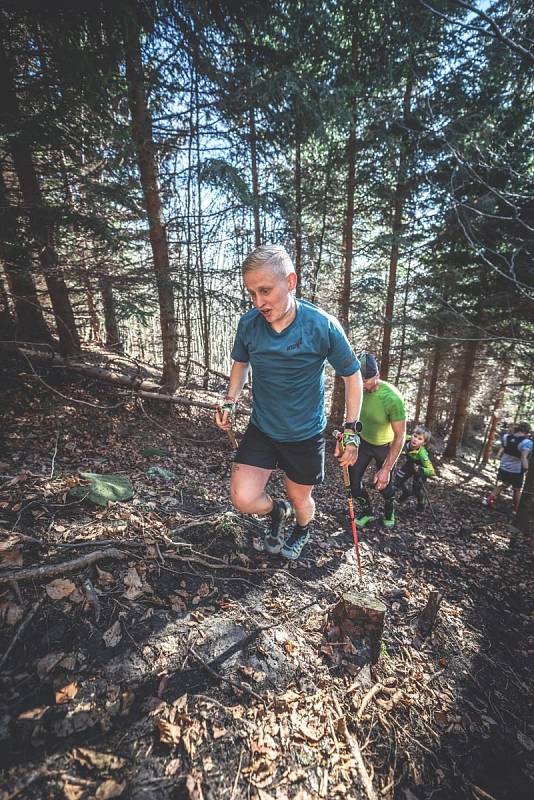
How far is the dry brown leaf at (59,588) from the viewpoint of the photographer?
222 centimetres

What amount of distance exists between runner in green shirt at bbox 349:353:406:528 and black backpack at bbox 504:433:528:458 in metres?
6.08

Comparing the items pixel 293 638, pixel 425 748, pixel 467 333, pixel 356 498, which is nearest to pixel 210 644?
pixel 293 638

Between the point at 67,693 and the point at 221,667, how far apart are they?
2.94 ft

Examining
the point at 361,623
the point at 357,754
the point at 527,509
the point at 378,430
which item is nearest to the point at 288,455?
the point at 361,623

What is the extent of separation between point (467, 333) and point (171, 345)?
1072 centimetres

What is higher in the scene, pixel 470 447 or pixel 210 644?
pixel 210 644

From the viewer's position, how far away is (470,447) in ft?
87.5

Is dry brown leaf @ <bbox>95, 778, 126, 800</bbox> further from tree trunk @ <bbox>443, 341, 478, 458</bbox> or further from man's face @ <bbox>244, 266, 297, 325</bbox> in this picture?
tree trunk @ <bbox>443, 341, 478, 458</bbox>

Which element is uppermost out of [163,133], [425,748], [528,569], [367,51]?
[367,51]

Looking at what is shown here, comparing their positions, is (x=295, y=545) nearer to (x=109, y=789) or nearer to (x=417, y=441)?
(x=109, y=789)

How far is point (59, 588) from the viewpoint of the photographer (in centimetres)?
227

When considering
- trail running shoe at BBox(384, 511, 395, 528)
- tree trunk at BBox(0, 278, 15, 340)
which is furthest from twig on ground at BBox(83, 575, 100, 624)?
tree trunk at BBox(0, 278, 15, 340)

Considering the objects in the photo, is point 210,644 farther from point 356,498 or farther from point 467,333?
point 467,333

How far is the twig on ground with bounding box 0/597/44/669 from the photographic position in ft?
6.02
